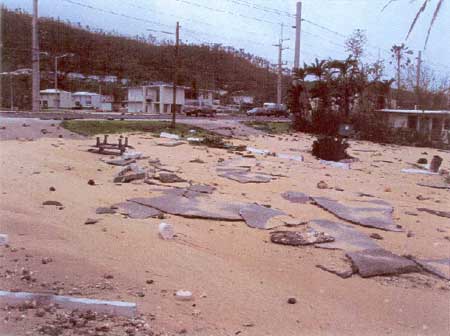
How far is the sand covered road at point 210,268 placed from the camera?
3.66m

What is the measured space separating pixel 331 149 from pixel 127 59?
87855 millimetres

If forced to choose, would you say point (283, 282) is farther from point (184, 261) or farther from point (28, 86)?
point (28, 86)

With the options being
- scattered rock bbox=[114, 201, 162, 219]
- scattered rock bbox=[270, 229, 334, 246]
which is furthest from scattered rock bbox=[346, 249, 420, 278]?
scattered rock bbox=[114, 201, 162, 219]

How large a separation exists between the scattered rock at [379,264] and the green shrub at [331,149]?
34.8 ft

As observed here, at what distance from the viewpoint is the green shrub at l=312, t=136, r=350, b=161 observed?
15547 mm

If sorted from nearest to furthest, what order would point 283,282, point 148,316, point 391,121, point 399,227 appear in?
point 148,316 < point 283,282 < point 399,227 < point 391,121

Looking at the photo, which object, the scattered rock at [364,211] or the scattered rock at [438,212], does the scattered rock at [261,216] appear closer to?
the scattered rock at [364,211]

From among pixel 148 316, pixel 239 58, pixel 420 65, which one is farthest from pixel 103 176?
pixel 239 58

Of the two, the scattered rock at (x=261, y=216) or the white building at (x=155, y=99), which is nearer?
the scattered rock at (x=261, y=216)

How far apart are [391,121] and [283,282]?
29.5 meters

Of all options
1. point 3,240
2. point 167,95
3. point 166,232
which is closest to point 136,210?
point 166,232

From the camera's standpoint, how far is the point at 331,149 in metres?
15.7

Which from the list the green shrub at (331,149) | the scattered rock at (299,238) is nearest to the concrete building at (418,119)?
the green shrub at (331,149)

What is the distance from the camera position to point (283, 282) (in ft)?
14.3
